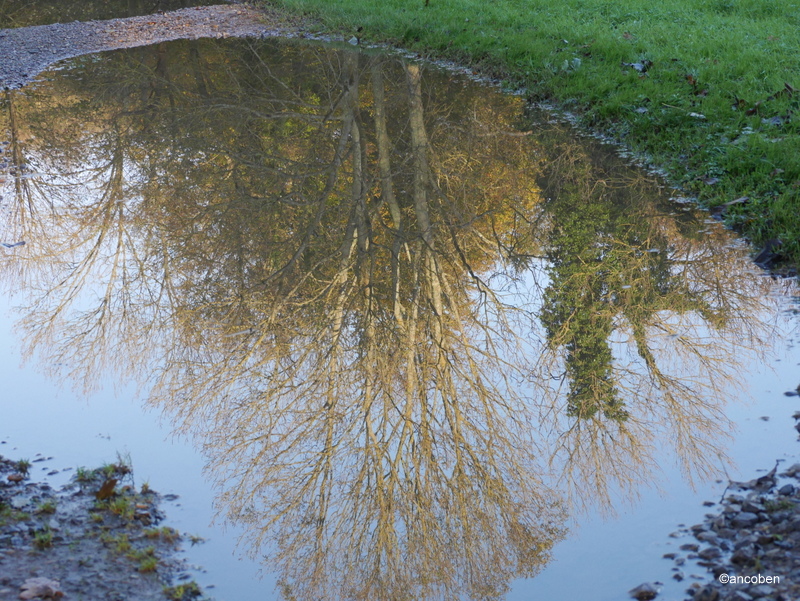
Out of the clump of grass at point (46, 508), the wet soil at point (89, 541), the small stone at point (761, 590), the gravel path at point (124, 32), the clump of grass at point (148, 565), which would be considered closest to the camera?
the small stone at point (761, 590)

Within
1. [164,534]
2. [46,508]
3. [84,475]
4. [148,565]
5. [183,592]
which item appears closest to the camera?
[183,592]

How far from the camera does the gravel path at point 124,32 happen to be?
16.9m

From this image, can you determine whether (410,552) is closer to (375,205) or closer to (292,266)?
(292,266)

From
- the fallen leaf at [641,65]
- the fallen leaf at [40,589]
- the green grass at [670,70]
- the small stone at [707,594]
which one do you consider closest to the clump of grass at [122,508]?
the fallen leaf at [40,589]

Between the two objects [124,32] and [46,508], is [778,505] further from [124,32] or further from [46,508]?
[124,32]

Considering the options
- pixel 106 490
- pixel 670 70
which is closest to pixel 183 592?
pixel 106 490

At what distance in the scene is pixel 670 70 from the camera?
36.7 ft

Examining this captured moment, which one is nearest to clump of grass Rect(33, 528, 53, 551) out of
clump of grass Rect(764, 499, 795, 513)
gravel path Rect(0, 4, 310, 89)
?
clump of grass Rect(764, 499, 795, 513)

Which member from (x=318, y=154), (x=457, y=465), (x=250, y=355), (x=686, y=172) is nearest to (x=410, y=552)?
(x=457, y=465)

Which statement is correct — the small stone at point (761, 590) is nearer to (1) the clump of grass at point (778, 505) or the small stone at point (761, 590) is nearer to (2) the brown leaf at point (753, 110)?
(1) the clump of grass at point (778, 505)

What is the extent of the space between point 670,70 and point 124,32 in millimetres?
13878

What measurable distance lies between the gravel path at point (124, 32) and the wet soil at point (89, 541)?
1331cm

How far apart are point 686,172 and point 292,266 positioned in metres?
4.62

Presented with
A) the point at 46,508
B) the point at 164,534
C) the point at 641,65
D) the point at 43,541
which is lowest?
the point at 164,534
